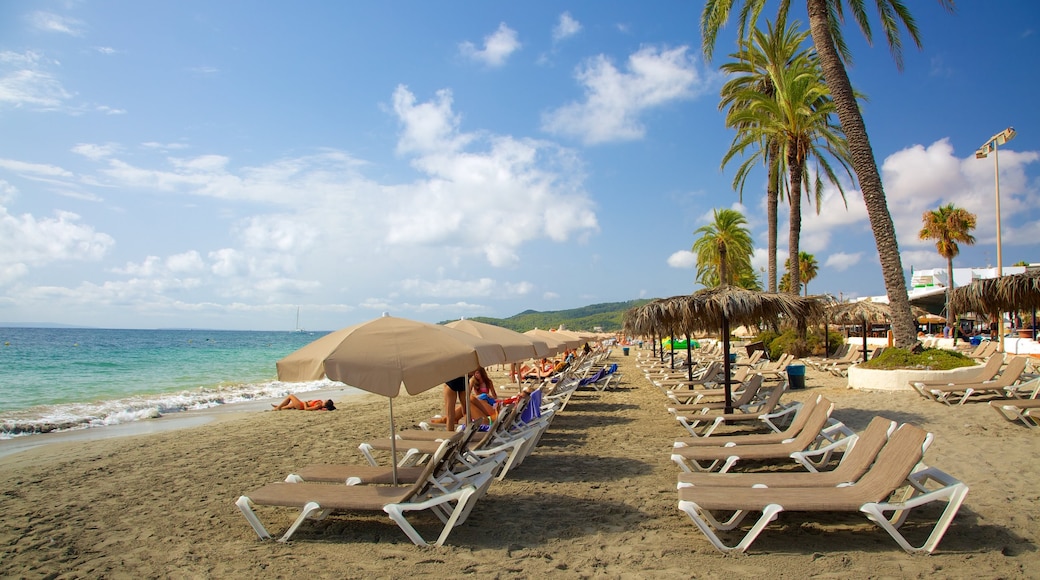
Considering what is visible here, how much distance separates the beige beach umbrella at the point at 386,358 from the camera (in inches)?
159

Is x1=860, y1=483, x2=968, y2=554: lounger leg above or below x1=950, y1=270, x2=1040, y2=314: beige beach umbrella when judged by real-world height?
below

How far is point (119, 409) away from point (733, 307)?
56.2 feet

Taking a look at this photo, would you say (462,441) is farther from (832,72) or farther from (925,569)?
(832,72)

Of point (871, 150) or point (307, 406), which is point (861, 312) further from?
point (307, 406)

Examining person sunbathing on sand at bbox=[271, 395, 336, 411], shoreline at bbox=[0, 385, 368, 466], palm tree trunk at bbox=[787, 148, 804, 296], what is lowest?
shoreline at bbox=[0, 385, 368, 466]

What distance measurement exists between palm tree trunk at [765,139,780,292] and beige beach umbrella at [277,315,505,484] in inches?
741

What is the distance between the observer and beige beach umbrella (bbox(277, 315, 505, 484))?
4031mm

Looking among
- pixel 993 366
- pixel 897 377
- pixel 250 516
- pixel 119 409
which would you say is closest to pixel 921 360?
pixel 897 377

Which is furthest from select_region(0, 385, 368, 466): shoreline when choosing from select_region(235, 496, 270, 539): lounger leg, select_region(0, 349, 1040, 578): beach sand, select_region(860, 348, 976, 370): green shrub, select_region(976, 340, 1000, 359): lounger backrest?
select_region(976, 340, 1000, 359): lounger backrest

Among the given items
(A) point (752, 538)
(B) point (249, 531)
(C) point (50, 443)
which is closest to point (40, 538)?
(B) point (249, 531)

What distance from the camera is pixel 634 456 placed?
745 cm

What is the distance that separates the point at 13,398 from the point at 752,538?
24810 millimetres

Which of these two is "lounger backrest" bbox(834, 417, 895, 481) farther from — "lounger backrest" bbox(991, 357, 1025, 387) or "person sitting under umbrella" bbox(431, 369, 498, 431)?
"lounger backrest" bbox(991, 357, 1025, 387)

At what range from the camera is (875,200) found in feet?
41.9
